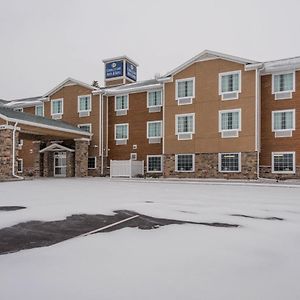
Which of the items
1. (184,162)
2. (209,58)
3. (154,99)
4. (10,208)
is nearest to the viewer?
(10,208)

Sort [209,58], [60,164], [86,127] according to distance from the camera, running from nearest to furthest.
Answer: [209,58] → [86,127] → [60,164]

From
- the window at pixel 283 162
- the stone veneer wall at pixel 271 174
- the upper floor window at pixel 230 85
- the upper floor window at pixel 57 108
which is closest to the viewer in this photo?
the stone veneer wall at pixel 271 174

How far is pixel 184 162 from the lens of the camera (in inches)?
1045

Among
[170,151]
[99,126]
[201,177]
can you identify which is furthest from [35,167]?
[201,177]

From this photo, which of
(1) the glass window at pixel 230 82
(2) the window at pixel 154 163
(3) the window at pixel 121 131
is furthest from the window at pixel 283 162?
(3) the window at pixel 121 131

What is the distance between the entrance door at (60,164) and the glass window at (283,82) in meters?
21.9

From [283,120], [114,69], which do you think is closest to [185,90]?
[283,120]

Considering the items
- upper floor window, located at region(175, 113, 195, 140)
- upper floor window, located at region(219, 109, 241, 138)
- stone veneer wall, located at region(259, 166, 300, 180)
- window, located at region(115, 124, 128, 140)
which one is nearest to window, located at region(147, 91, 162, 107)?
upper floor window, located at region(175, 113, 195, 140)

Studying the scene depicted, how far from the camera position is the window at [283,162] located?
23672 mm

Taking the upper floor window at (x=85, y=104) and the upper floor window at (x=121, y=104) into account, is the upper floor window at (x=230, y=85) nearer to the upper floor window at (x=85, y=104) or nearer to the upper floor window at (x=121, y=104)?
the upper floor window at (x=121, y=104)

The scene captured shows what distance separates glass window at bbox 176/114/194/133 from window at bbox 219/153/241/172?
354cm

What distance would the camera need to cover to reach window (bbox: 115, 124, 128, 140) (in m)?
30.7

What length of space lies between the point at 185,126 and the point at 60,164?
1505 centimetres

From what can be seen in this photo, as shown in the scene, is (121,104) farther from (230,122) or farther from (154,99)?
(230,122)
